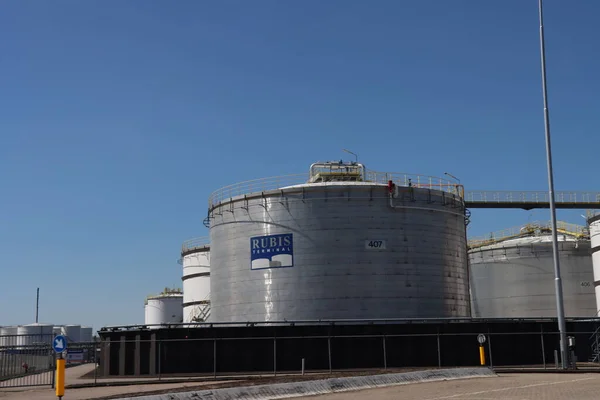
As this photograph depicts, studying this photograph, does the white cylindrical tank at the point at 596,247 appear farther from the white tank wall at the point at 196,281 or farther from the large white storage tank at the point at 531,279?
the white tank wall at the point at 196,281

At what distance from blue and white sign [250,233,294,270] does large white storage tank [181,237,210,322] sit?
75.7 feet

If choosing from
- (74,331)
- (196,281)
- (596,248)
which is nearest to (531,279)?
(596,248)

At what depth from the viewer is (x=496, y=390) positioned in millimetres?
22906

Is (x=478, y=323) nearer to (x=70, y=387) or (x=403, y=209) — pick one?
(x=403, y=209)

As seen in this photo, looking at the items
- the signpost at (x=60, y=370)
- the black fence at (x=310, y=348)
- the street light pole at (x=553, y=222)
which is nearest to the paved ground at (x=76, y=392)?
the signpost at (x=60, y=370)

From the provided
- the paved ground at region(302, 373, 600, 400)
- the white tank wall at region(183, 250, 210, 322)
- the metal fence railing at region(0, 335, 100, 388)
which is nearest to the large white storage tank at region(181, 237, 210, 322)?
the white tank wall at region(183, 250, 210, 322)

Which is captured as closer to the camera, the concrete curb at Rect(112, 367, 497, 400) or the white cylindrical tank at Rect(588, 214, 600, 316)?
the concrete curb at Rect(112, 367, 497, 400)

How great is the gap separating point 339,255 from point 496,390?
1738 cm

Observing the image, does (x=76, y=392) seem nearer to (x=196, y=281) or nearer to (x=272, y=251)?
(x=272, y=251)

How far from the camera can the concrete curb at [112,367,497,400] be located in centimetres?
2094

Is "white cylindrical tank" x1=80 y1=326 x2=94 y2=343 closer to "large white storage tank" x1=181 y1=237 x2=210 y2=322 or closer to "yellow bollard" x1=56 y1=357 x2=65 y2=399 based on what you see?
"large white storage tank" x1=181 y1=237 x2=210 y2=322

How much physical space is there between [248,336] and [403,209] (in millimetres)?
11973

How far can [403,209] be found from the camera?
4119cm

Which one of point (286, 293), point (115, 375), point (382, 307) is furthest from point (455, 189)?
point (115, 375)
